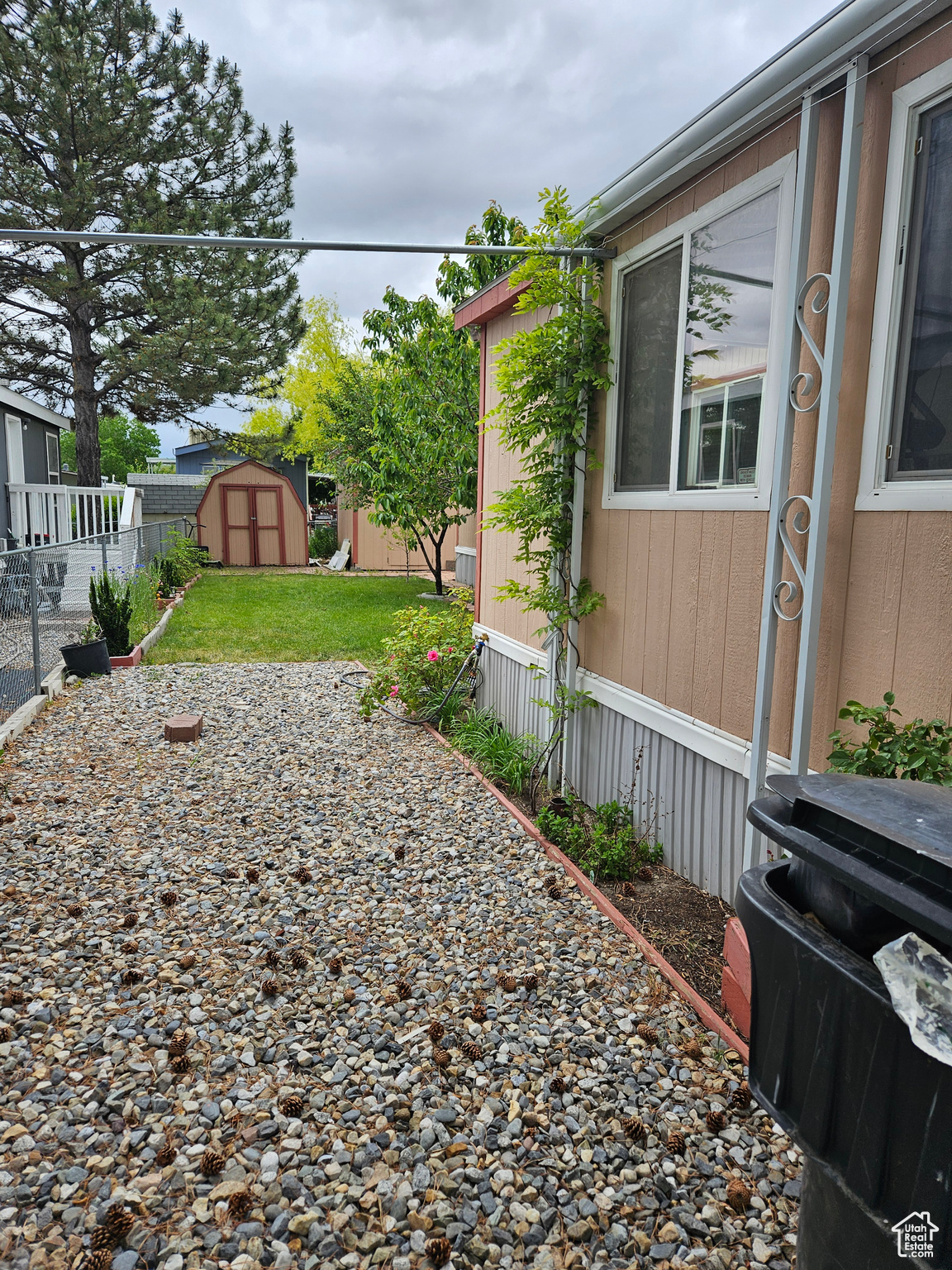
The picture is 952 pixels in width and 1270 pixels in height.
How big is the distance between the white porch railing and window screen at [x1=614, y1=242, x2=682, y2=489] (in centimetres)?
915

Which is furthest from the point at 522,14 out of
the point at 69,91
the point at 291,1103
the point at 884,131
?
the point at 69,91

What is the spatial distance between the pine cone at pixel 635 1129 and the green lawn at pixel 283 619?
619 cm

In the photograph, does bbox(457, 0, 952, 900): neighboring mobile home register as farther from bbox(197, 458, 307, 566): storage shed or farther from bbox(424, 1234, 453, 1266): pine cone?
bbox(197, 458, 307, 566): storage shed

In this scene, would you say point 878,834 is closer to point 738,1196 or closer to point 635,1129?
point 738,1196

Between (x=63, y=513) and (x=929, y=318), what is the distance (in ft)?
39.5

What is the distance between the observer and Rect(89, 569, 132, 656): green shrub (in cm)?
720

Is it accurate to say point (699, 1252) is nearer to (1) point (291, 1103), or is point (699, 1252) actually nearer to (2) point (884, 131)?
(1) point (291, 1103)

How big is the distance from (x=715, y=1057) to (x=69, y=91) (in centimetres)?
1501

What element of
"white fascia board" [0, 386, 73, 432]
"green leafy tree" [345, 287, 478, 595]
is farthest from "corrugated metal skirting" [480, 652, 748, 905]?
"white fascia board" [0, 386, 73, 432]

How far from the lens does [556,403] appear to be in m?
3.90

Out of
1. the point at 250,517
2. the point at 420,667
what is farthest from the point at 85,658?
the point at 250,517

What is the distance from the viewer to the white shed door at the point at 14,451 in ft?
35.9

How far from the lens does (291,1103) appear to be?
2041mm

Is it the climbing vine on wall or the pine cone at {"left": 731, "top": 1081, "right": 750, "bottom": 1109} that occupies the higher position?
the climbing vine on wall
